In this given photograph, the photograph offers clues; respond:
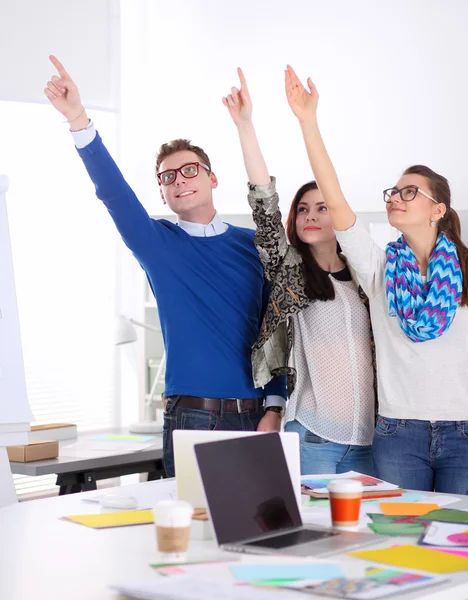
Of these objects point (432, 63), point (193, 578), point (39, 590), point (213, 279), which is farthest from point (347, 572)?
point (432, 63)

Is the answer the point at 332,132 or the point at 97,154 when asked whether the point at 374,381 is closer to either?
the point at 97,154

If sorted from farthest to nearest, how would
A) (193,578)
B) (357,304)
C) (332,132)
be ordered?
(332,132), (357,304), (193,578)

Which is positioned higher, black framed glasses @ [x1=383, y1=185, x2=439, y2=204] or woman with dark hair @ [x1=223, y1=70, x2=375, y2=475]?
black framed glasses @ [x1=383, y1=185, x2=439, y2=204]

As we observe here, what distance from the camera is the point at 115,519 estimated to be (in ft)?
6.06

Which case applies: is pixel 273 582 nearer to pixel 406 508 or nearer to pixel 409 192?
pixel 406 508

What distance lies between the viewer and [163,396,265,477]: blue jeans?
8.56ft

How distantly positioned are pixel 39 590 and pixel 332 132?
13.4 feet

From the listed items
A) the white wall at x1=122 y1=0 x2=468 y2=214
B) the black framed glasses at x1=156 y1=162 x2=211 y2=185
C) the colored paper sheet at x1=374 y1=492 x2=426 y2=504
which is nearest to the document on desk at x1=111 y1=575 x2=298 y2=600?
the colored paper sheet at x1=374 y1=492 x2=426 y2=504

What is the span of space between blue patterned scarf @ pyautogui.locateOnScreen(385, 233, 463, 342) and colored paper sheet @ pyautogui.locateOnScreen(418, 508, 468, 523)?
0.64m

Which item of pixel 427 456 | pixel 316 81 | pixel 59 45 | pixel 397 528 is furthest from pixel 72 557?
pixel 59 45

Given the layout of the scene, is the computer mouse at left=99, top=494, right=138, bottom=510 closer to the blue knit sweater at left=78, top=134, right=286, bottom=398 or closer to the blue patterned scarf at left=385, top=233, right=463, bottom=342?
the blue knit sweater at left=78, top=134, right=286, bottom=398

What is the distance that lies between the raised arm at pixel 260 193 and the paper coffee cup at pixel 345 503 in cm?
113

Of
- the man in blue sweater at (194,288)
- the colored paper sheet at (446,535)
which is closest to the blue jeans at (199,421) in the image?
the man in blue sweater at (194,288)

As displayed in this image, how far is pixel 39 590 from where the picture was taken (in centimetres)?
136
